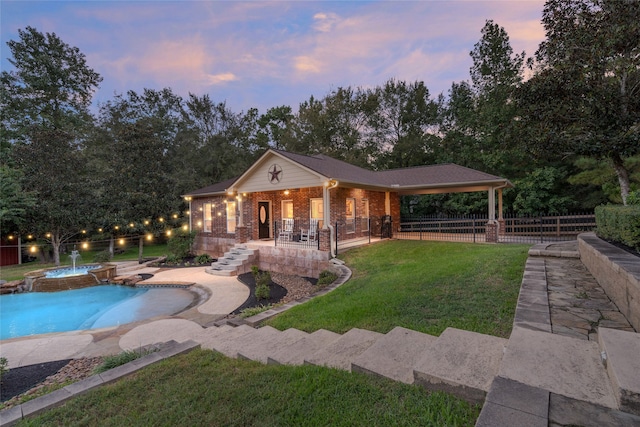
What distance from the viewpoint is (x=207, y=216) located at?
15.8 m

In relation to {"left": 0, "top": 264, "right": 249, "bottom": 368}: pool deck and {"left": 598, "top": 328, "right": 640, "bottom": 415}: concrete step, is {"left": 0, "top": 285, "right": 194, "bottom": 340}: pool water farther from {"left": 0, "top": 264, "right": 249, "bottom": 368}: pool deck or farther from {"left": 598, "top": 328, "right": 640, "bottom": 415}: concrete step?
{"left": 598, "top": 328, "right": 640, "bottom": 415}: concrete step

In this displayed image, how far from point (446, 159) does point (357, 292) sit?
1922 cm

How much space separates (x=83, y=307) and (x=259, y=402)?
9.31 meters

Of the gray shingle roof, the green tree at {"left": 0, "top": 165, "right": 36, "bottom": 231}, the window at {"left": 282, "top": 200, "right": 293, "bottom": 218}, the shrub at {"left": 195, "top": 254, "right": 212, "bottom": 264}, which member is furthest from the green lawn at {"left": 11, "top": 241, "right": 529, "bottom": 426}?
the green tree at {"left": 0, "top": 165, "right": 36, "bottom": 231}

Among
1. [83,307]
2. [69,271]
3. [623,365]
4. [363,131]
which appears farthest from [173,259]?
[363,131]

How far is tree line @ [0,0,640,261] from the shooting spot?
7.66 meters

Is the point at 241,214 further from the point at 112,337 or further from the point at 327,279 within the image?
the point at 112,337

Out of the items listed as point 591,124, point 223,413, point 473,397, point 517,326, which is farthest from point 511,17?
point 223,413

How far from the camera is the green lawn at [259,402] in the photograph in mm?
1902

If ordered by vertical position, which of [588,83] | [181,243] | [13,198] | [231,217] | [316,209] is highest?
[588,83]

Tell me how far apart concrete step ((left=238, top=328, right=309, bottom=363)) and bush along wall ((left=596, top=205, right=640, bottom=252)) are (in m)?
5.07

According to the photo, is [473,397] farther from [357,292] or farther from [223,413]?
[357,292]

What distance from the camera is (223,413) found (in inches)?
84.4

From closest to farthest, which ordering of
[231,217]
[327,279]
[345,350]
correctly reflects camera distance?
[345,350] < [327,279] < [231,217]
